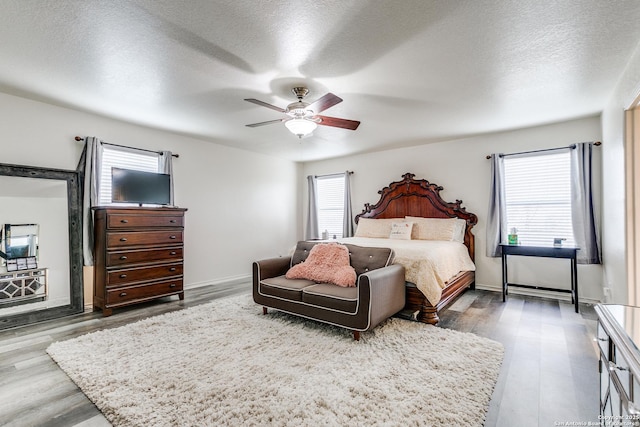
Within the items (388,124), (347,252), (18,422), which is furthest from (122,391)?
(388,124)

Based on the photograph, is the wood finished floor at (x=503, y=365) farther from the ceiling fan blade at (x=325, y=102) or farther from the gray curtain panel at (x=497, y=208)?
the ceiling fan blade at (x=325, y=102)

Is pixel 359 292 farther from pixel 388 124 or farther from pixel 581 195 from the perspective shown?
pixel 581 195

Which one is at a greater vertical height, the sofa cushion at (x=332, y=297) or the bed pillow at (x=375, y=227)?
the bed pillow at (x=375, y=227)

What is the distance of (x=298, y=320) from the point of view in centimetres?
337

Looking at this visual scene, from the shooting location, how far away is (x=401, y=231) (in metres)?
5.04

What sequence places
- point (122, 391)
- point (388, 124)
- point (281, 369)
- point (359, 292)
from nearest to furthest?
point (122, 391) < point (281, 369) < point (359, 292) < point (388, 124)

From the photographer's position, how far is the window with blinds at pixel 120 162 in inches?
163

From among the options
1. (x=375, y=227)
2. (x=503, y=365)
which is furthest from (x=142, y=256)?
(x=503, y=365)

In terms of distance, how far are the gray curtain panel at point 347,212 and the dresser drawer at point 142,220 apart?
127 inches

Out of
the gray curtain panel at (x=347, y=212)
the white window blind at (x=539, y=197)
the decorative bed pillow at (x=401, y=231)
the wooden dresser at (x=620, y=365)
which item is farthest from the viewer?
the gray curtain panel at (x=347, y=212)

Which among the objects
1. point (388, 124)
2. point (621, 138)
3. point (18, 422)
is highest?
point (388, 124)

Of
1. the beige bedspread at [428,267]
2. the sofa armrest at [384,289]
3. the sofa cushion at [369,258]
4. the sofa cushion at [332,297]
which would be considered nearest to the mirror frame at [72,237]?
the sofa cushion at [332,297]

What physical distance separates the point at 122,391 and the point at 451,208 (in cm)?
495

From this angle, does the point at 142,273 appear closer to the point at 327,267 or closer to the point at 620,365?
the point at 327,267
